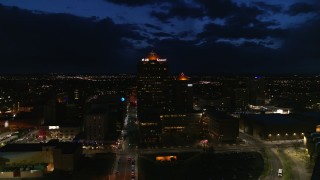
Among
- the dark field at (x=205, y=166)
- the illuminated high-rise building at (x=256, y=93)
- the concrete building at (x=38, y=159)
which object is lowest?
the dark field at (x=205, y=166)

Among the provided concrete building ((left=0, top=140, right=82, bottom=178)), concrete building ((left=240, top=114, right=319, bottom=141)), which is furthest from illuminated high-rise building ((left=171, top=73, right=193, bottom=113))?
concrete building ((left=0, top=140, right=82, bottom=178))

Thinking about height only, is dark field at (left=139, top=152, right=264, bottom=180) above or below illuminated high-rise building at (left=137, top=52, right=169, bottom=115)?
below

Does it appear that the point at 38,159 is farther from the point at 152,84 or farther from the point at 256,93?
the point at 256,93

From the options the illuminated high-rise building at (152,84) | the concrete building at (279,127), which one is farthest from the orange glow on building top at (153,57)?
the concrete building at (279,127)

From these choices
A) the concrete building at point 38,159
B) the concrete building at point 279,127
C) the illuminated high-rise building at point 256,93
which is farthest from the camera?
the illuminated high-rise building at point 256,93

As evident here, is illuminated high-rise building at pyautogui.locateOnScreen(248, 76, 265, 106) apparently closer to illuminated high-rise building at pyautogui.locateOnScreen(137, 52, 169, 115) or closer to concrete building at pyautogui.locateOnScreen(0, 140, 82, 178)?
illuminated high-rise building at pyautogui.locateOnScreen(137, 52, 169, 115)

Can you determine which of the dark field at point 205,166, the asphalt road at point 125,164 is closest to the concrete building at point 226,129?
the dark field at point 205,166

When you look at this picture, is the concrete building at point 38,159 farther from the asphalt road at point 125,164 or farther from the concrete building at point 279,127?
the concrete building at point 279,127

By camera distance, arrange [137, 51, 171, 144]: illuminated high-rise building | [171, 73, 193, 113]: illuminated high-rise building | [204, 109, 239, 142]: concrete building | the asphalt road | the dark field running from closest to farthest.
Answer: the asphalt road
the dark field
[204, 109, 239, 142]: concrete building
[137, 51, 171, 144]: illuminated high-rise building
[171, 73, 193, 113]: illuminated high-rise building

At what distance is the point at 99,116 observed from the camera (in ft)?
185

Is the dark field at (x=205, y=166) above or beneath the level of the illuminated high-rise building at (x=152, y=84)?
beneath

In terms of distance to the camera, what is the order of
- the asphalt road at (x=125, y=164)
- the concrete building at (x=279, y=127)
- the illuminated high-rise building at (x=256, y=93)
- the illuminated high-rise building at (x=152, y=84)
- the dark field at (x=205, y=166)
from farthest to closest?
the illuminated high-rise building at (x=256, y=93), the illuminated high-rise building at (x=152, y=84), the concrete building at (x=279, y=127), the dark field at (x=205, y=166), the asphalt road at (x=125, y=164)

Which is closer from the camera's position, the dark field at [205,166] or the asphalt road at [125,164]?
the asphalt road at [125,164]

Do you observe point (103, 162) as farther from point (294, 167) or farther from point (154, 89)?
point (154, 89)
